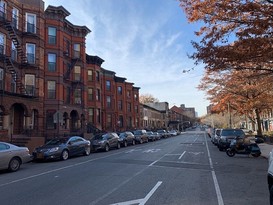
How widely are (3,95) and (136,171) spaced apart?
613 inches

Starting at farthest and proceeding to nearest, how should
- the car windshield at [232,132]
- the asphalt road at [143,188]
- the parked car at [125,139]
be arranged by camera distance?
the parked car at [125,139] < the car windshield at [232,132] < the asphalt road at [143,188]

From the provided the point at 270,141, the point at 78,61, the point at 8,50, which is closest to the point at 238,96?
the point at 270,141

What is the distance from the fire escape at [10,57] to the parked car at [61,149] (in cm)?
879

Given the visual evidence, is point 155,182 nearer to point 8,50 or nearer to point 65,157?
point 65,157

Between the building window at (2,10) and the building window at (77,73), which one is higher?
the building window at (2,10)

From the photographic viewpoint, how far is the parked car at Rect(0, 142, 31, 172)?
13.1 metres

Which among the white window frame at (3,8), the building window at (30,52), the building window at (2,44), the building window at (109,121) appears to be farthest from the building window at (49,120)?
the building window at (109,121)

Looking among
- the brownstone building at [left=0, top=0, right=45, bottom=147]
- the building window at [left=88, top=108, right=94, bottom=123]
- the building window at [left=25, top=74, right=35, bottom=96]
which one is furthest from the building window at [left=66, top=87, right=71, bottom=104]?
the building window at [left=88, top=108, right=94, bottom=123]

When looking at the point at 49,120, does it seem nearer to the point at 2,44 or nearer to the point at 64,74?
the point at 64,74

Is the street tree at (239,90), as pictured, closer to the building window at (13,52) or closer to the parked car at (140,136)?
the parked car at (140,136)

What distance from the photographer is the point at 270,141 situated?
3005 centimetres

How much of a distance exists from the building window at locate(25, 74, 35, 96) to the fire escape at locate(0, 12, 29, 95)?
0.92 m

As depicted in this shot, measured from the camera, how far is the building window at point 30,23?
2825cm

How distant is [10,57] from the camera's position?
25281 millimetres
